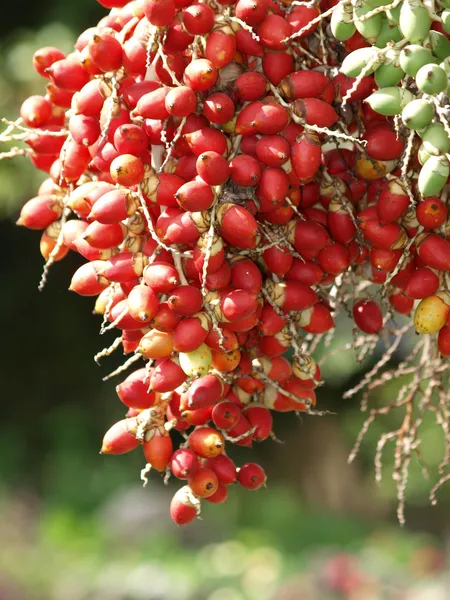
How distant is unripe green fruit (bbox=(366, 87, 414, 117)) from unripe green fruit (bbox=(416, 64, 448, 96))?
3 cm

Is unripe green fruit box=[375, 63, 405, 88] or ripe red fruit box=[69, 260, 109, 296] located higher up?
unripe green fruit box=[375, 63, 405, 88]

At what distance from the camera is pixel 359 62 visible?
1.98 feet

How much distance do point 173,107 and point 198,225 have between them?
0.28 ft

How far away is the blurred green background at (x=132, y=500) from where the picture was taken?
2672mm

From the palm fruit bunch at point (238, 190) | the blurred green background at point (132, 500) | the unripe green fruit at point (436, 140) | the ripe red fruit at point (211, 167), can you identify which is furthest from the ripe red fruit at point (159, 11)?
the blurred green background at point (132, 500)

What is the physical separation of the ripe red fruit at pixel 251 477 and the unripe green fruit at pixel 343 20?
0.35 meters

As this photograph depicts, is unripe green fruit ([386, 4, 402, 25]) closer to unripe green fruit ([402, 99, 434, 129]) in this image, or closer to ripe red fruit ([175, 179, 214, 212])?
unripe green fruit ([402, 99, 434, 129])

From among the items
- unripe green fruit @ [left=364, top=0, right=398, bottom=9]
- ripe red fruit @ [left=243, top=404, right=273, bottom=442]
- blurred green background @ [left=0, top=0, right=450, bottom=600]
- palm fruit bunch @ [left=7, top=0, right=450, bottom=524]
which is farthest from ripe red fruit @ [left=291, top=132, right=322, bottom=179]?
blurred green background @ [left=0, top=0, right=450, bottom=600]

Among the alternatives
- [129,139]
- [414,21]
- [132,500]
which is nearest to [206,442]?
[129,139]

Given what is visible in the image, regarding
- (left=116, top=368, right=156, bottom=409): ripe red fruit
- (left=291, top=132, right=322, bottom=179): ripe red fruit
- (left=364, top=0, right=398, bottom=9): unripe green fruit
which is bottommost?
(left=116, top=368, right=156, bottom=409): ripe red fruit

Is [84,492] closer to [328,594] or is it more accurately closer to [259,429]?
[328,594]

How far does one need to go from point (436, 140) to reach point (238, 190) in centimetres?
15

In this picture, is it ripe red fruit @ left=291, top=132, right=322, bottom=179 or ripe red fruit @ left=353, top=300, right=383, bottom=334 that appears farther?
ripe red fruit @ left=353, top=300, right=383, bottom=334

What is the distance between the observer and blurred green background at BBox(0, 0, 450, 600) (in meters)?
2.67
